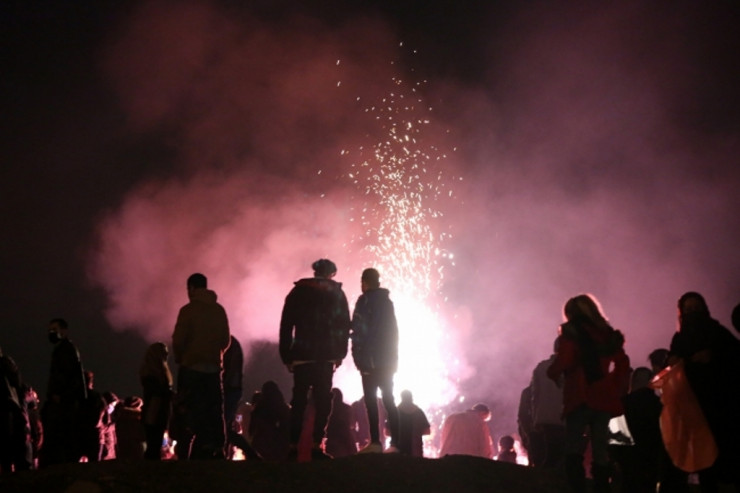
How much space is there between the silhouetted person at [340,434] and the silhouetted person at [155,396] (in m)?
2.54

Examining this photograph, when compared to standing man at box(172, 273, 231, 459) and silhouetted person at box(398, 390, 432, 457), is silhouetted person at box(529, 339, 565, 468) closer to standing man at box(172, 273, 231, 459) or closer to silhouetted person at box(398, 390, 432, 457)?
silhouetted person at box(398, 390, 432, 457)

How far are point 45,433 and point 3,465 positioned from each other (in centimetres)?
102

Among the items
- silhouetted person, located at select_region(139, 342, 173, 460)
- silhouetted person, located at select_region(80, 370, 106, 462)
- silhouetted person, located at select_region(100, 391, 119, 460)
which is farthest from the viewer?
silhouetted person, located at select_region(100, 391, 119, 460)

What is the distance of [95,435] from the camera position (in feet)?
37.0

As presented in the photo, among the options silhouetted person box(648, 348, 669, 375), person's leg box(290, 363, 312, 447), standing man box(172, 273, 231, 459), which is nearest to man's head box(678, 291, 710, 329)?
silhouetted person box(648, 348, 669, 375)

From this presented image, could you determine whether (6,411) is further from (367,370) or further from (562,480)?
(562,480)

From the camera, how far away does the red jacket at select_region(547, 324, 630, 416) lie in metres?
7.63

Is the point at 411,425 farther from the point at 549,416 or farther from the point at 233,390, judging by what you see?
the point at 233,390

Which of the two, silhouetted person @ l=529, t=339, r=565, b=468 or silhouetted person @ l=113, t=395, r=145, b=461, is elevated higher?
→ silhouetted person @ l=113, t=395, r=145, b=461

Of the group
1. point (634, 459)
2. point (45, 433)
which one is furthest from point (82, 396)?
point (634, 459)

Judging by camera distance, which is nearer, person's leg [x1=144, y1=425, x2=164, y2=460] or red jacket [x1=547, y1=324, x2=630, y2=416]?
red jacket [x1=547, y1=324, x2=630, y2=416]

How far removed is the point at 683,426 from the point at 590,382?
2.68ft

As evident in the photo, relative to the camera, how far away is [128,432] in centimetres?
1331

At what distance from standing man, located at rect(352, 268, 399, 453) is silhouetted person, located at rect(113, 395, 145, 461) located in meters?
5.18
